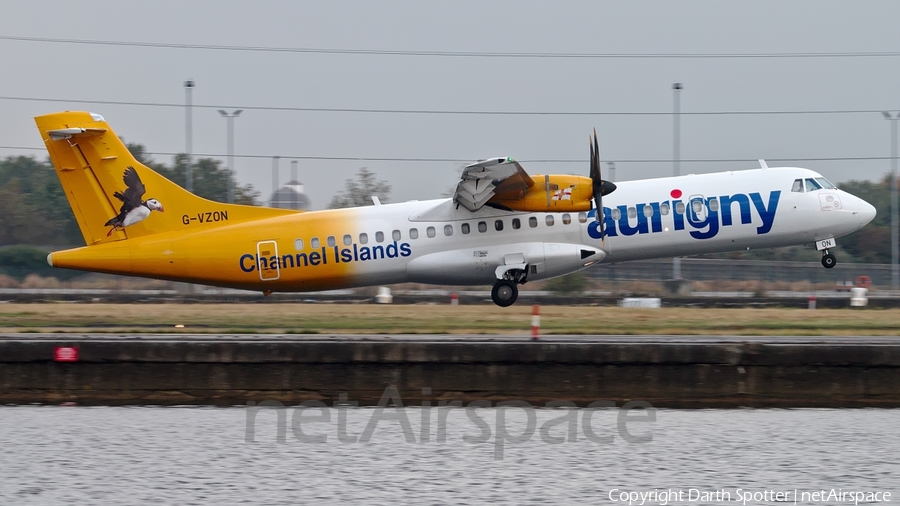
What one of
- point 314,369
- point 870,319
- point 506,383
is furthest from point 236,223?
point 870,319

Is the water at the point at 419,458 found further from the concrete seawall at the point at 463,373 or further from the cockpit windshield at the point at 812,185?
the cockpit windshield at the point at 812,185

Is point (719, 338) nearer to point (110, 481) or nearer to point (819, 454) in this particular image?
point (819, 454)

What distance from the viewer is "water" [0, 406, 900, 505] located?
556 inches

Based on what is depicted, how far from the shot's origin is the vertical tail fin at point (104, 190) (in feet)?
82.0

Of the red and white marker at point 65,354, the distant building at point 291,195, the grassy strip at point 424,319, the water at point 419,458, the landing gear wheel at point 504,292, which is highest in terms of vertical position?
the distant building at point 291,195

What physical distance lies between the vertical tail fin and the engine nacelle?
6.97 m

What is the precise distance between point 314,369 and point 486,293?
22193 mm

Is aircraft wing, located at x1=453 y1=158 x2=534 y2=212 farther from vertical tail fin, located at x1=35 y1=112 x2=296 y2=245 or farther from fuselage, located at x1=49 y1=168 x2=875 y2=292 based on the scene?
vertical tail fin, located at x1=35 y1=112 x2=296 y2=245

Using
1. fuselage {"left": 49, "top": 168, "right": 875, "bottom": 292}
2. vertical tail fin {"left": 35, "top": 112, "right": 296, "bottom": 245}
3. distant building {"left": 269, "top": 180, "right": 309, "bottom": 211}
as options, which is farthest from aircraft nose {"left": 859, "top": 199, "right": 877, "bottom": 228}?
distant building {"left": 269, "top": 180, "right": 309, "bottom": 211}

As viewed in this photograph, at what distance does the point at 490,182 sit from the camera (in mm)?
24266

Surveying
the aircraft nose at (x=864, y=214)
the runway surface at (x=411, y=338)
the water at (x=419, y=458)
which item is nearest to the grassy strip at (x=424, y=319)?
the runway surface at (x=411, y=338)

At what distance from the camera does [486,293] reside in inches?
1588

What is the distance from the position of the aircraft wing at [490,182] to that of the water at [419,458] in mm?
7301

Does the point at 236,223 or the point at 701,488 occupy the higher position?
the point at 236,223
